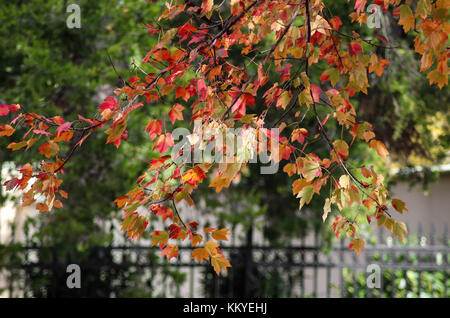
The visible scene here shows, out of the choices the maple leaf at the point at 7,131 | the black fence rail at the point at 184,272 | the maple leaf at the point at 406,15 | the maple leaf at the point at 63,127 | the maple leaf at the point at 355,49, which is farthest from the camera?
the black fence rail at the point at 184,272

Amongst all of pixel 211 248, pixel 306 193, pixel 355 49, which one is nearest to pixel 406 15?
pixel 355 49

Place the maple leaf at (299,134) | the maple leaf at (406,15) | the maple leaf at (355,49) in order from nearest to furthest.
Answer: the maple leaf at (406,15) < the maple leaf at (355,49) < the maple leaf at (299,134)

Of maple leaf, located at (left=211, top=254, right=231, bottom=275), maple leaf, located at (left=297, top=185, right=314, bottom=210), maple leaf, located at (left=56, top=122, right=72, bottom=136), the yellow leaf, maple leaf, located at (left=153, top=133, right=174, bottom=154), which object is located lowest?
maple leaf, located at (left=211, top=254, right=231, bottom=275)

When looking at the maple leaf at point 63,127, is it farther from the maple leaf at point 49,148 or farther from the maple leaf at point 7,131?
the maple leaf at point 7,131

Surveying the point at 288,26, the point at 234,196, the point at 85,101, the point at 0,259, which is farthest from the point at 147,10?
the point at 288,26

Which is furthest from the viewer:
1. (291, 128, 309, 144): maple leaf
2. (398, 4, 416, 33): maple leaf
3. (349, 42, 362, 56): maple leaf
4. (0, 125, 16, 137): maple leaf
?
(291, 128, 309, 144): maple leaf

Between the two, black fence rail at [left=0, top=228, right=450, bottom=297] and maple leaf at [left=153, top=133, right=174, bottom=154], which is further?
black fence rail at [left=0, top=228, right=450, bottom=297]

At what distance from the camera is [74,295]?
7.39m

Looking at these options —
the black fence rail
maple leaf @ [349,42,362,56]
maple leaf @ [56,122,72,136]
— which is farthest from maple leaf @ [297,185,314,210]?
the black fence rail

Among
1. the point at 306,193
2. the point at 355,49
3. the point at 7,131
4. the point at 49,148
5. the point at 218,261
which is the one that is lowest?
the point at 218,261

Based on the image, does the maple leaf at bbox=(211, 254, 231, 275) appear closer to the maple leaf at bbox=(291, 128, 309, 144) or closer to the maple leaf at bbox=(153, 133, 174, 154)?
the maple leaf at bbox=(153, 133, 174, 154)

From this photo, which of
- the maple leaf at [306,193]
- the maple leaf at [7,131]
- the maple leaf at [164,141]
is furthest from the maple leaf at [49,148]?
Result: the maple leaf at [306,193]

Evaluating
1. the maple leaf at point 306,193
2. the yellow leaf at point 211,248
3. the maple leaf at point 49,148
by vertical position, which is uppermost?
the maple leaf at point 49,148

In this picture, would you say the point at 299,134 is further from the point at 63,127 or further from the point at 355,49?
the point at 63,127
